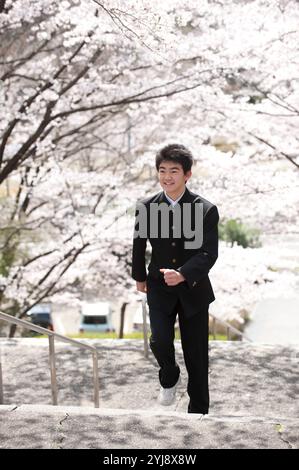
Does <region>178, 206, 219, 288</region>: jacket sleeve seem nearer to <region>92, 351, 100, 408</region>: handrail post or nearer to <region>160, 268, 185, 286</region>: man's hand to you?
<region>160, 268, 185, 286</region>: man's hand

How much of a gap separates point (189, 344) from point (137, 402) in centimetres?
187

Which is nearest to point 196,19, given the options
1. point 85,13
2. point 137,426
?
point 85,13

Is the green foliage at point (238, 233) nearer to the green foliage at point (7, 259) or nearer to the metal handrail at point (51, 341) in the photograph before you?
the green foliage at point (7, 259)

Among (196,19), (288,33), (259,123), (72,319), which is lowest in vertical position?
(72,319)

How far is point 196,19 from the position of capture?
9516 mm

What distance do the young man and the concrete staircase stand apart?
0.37 meters

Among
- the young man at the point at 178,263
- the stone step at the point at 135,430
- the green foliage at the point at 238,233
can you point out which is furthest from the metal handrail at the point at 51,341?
the green foliage at the point at 238,233

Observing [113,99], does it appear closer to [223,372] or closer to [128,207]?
[128,207]

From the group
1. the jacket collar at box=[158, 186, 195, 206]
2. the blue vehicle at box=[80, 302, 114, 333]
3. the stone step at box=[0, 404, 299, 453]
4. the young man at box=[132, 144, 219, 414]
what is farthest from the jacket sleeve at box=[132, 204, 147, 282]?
the blue vehicle at box=[80, 302, 114, 333]

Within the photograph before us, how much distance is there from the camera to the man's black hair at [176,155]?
4074 mm

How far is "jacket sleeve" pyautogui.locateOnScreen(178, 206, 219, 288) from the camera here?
402 cm

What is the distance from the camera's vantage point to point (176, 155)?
160 inches

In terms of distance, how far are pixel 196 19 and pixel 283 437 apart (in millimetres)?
7310
